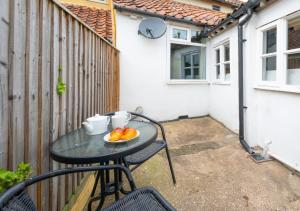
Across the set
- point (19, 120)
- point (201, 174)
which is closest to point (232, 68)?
point (201, 174)

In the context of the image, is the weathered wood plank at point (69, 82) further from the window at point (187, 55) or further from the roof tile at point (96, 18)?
the window at point (187, 55)

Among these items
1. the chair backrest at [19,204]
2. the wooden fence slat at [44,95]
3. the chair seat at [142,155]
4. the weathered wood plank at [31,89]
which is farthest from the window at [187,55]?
the chair backrest at [19,204]

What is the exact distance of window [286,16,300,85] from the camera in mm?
2852

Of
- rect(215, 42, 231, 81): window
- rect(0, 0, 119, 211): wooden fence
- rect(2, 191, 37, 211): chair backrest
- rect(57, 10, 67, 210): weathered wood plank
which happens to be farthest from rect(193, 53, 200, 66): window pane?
rect(2, 191, 37, 211): chair backrest

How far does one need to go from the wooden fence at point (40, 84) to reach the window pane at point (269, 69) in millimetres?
3267

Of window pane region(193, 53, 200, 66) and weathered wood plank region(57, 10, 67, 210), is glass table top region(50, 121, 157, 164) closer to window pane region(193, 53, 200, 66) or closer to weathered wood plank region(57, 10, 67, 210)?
weathered wood plank region(57, 10, 67, 210)

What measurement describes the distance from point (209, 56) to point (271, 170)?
4356mm

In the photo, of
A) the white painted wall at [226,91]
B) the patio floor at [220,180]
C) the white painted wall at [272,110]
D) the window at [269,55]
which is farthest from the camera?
the white painted wall at [226,91]

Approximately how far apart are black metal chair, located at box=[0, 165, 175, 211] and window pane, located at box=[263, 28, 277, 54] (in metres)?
3.45

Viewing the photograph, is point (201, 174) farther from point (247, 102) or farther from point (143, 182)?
→ point (247, 102)

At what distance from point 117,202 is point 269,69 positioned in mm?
3623

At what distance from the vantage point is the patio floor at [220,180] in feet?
6.86

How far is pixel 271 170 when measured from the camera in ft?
9.07

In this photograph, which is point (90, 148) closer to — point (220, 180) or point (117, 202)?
point (117, 202)
